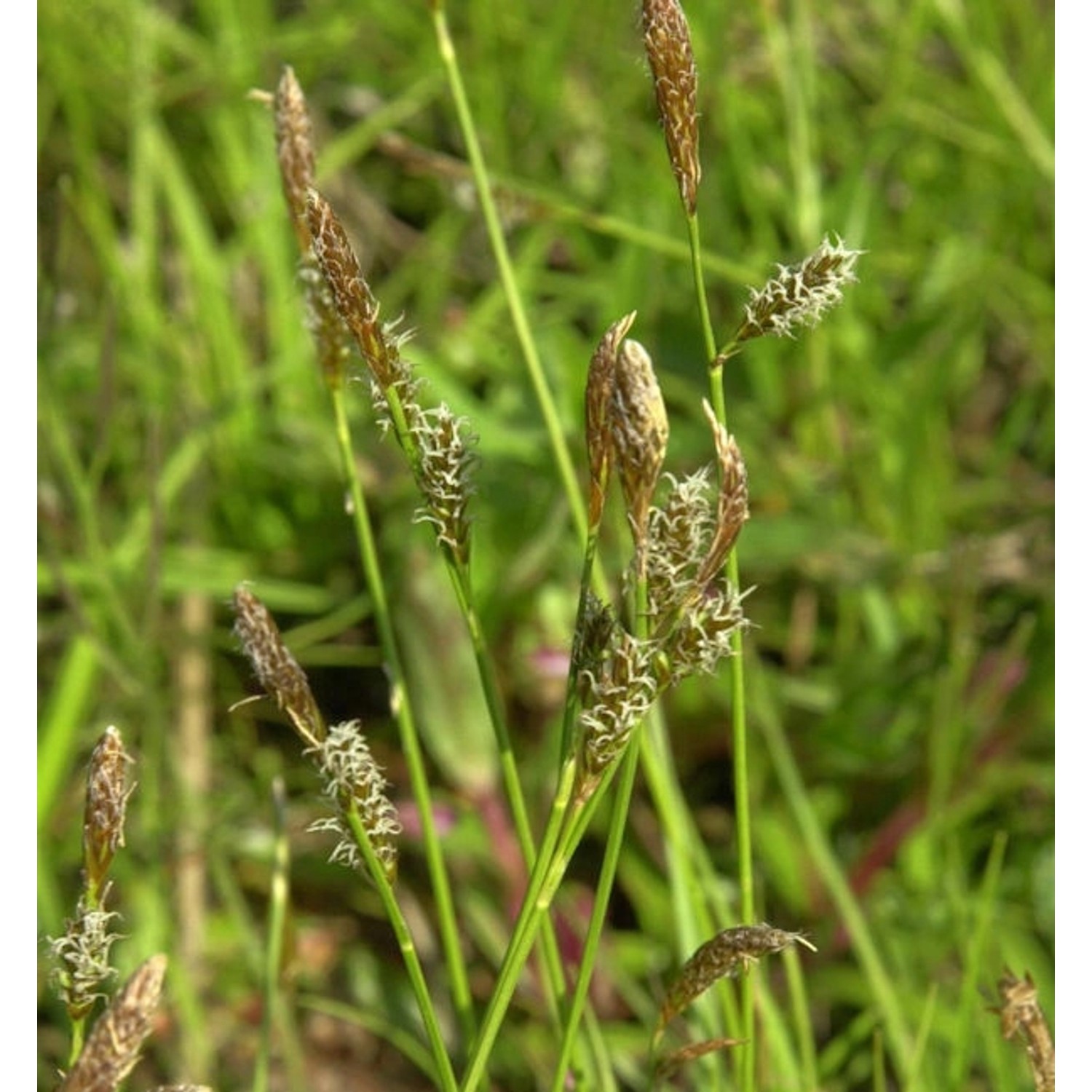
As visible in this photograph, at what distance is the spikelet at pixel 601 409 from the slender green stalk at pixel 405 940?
0.45ft

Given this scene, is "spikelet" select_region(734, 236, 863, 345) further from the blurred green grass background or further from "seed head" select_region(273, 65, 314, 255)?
the blurred green grass background

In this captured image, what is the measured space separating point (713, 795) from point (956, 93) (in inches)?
33.0

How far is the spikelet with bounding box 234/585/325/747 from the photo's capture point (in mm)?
602

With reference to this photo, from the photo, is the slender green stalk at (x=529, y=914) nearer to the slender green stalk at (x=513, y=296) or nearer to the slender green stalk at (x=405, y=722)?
the slender green stalk at (x=405, y=722)

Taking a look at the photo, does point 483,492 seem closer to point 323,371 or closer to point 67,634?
point 67,634

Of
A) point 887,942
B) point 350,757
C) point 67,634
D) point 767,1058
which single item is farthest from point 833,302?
point 67,634

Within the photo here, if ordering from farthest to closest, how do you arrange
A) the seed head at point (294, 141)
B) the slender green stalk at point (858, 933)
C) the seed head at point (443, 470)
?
the slender green stalk at point (858, 933) < the seed head at point (294, 141) < the seed head at point (443, 470)

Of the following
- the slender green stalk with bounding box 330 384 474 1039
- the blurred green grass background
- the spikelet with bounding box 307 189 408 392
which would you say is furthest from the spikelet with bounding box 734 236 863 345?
the blurred green grass background

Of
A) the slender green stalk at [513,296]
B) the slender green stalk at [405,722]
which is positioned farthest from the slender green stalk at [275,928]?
the slender green stalk at [513,296]

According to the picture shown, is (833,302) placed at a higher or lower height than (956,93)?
lower

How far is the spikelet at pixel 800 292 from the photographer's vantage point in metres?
0.58

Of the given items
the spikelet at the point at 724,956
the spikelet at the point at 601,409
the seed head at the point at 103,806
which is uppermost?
the spikelet at the point at 601,409

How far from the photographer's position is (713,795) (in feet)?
5.00

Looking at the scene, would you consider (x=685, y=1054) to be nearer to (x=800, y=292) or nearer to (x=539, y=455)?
(x=800, y=292)
